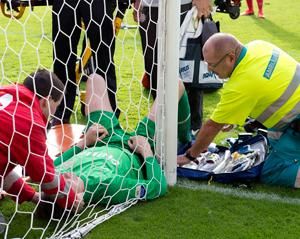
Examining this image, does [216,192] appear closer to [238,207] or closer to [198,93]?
[238,207]

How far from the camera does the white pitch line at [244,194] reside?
9.23 feet

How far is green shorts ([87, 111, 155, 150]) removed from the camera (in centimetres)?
299

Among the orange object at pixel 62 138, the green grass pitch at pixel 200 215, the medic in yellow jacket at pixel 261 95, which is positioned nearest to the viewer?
the green grass pitch at pixel 200 215

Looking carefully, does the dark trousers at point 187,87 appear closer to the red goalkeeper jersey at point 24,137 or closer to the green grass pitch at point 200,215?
the green grass pitch at point 200,215

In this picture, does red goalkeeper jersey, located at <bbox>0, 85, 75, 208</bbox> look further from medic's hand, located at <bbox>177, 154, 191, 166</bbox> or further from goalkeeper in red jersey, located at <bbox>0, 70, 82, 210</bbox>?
medic's hand, located at <bbox>177, 154, 191, 166</bbox>

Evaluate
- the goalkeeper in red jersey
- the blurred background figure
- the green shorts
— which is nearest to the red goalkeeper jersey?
the goalkeeper in red jersey

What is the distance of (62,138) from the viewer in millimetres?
3416

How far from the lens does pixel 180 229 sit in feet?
8.20

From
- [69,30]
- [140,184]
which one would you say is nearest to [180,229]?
[140,184]

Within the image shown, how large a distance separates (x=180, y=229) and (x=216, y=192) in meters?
0.45

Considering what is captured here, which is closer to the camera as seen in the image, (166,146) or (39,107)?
(39,107)

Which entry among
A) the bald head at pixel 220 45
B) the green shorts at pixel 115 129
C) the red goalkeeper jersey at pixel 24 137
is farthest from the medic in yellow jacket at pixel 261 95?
the red goalkeeper jersey at pixel 24 137

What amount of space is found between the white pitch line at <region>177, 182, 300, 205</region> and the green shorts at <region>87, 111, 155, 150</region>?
32 centimetres

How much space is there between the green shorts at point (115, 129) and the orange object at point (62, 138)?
317 mm
